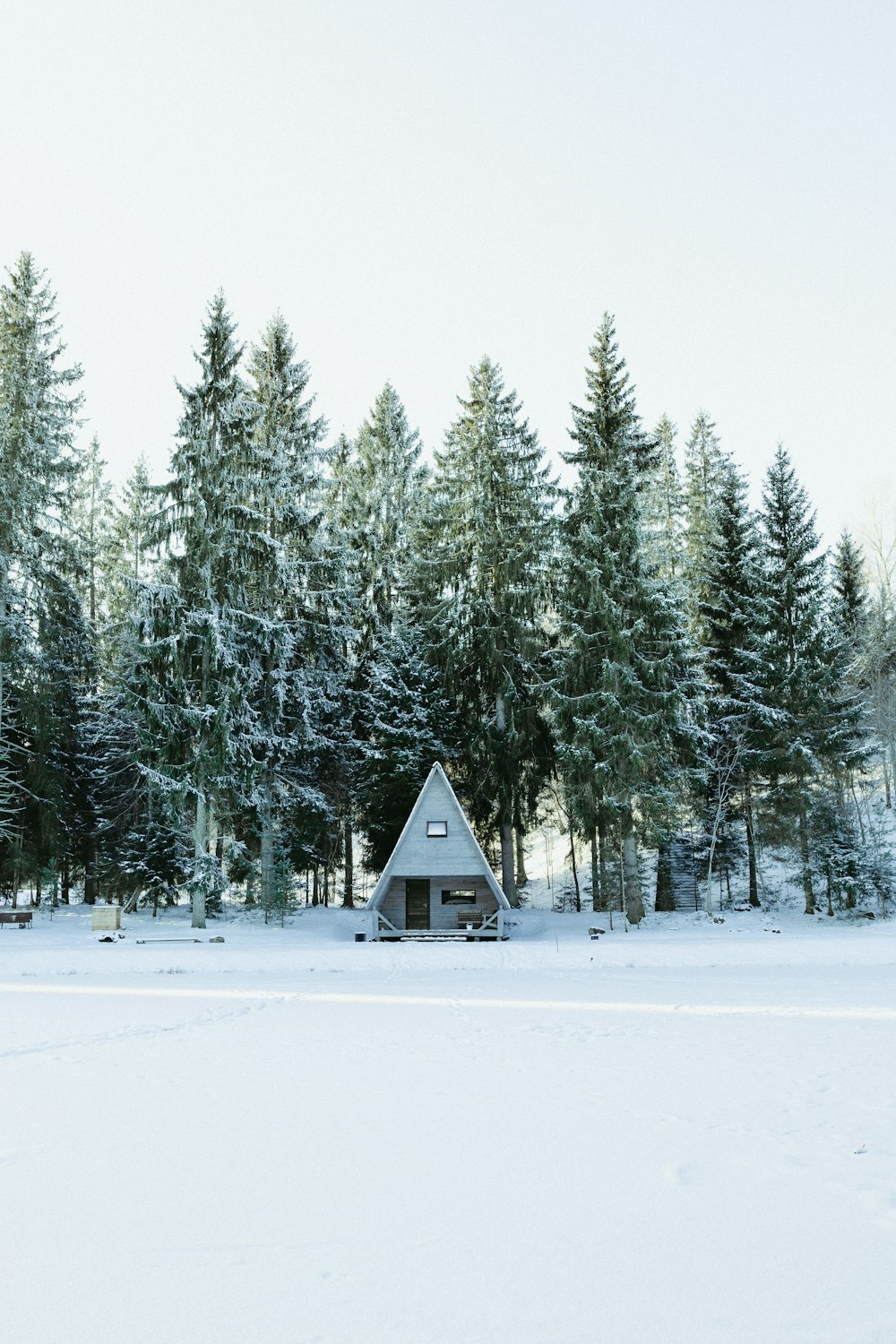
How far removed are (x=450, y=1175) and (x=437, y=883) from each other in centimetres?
2377

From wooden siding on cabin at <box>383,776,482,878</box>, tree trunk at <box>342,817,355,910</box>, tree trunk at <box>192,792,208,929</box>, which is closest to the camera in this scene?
tree trunk at <box>192,792,208,929</box>

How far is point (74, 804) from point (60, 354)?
15.5 metres

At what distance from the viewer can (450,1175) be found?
16.9 ft

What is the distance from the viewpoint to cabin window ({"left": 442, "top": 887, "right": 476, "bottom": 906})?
28484 millimetres

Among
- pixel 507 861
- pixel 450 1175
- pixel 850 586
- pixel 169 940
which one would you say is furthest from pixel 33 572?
pixel 850 586

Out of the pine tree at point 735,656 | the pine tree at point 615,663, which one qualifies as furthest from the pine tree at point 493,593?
the pine tree at point 735,656

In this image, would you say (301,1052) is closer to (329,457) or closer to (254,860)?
(254,860)

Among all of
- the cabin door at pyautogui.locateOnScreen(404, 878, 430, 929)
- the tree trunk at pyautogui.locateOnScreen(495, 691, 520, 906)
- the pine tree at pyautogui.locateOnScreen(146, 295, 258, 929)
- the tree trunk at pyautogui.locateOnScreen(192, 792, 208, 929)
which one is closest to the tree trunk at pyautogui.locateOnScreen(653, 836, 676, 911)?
the tree trunk at pyautogui.locateOnScreen(495, 691, 520, 906)

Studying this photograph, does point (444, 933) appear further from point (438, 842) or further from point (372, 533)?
Result: point (372, 533)

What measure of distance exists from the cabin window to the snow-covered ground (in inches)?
640

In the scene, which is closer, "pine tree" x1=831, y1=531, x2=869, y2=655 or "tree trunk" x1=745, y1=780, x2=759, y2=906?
"tree trunk" x1=745, y1=780, x2=759, y2=906

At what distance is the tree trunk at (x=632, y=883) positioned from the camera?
1069 inches

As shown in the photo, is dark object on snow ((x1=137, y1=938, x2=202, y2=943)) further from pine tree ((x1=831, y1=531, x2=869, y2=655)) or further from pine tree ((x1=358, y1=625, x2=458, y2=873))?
pine tree ((x1=831, y1=531, x2=869, y2=655))

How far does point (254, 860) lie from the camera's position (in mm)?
31969
